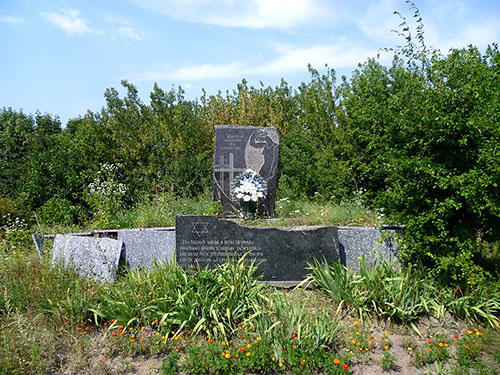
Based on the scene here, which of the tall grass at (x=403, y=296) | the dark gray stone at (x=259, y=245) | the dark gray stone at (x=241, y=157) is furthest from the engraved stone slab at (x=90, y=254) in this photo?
the tall grass at (x=403, y=296)

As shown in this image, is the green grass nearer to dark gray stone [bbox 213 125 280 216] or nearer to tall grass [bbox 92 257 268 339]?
tall grass [bbox 92 257 268 339]

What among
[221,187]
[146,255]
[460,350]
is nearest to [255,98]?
[221,187]

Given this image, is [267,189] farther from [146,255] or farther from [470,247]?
[470,247]

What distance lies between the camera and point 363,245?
580 cm

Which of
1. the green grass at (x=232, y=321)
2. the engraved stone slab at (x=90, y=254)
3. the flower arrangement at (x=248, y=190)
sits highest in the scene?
the flower arrangement at (x=248, y=190)

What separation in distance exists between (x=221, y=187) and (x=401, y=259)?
12.4ft

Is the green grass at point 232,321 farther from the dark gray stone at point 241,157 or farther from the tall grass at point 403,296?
the dark gray stone at point 241,157

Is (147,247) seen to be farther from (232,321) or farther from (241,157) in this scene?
(241,157)

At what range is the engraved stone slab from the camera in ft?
18.4

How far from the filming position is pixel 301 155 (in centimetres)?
1113

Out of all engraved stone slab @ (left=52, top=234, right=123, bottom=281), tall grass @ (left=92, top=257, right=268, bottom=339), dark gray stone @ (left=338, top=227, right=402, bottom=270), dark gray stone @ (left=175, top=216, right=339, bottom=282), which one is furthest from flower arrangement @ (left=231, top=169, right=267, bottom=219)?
engraved stone slab @ (left=52, top=234, right=123, bottom=281)

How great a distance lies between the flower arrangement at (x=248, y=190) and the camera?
6.96 m

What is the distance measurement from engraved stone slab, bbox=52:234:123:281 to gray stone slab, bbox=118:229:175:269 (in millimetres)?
339

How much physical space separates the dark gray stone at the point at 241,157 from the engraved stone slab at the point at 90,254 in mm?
2527
